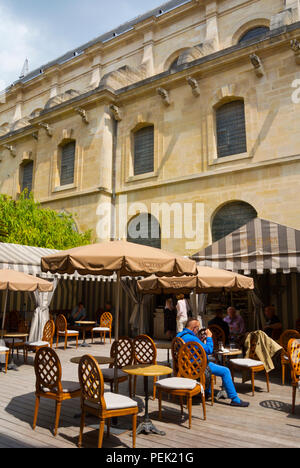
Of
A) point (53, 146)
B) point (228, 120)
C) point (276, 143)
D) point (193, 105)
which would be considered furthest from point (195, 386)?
point (53, 146)

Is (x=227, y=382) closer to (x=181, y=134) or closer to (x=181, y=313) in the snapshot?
(x=181, y=313)

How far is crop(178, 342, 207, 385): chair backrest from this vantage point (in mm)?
4984

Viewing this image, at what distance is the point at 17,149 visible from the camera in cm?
2264

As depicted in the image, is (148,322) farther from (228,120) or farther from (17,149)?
(17,149)

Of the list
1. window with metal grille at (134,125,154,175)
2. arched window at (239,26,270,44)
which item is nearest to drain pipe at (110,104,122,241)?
window with metal grille at (134,125,154,175)

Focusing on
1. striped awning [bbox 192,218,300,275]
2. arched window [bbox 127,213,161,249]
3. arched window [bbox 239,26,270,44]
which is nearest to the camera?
striped awning [bbox 192,218,300,275]

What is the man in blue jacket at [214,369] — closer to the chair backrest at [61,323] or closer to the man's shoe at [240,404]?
the man's shoe at [240,404]

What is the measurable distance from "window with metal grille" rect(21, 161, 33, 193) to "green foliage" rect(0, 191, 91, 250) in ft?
16.3

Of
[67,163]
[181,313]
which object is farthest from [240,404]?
[67,163]

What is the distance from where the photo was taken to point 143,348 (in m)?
6.11

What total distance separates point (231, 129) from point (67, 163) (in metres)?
9.24

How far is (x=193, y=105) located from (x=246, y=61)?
274 centimetres
